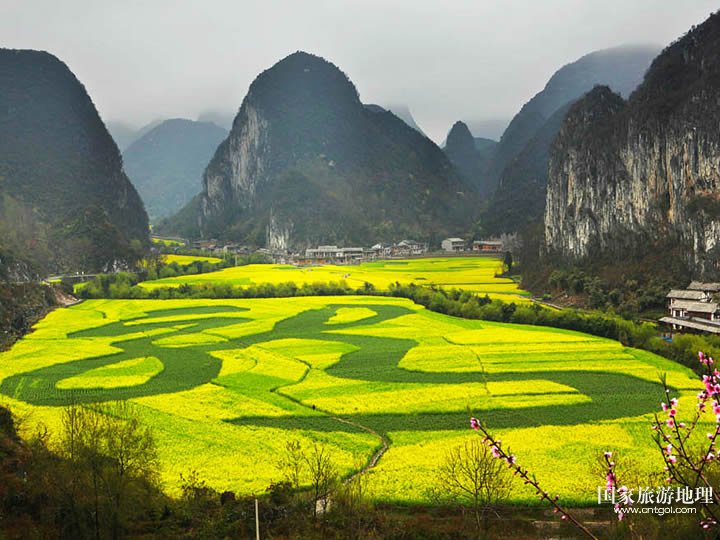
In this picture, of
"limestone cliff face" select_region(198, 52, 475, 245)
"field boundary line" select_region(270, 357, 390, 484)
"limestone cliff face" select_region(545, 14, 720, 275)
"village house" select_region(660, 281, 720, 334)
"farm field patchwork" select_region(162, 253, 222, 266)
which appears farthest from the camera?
"limestone cliff face" select_region(198, 52, 475, 245)

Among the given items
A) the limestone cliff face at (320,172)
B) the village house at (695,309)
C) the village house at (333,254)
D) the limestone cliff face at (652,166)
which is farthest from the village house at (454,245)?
the village house at (695,309)

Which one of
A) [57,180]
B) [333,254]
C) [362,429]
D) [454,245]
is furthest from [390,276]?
[57,180]

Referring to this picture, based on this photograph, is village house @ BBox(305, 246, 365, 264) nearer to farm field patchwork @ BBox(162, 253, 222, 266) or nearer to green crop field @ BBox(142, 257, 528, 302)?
green crop field @ BBox(142, 257, 528, 302)

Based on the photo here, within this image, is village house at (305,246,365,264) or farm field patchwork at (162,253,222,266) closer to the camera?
farm field patchwork at (162,253,222,266)

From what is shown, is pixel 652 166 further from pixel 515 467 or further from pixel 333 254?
pixel 333 254

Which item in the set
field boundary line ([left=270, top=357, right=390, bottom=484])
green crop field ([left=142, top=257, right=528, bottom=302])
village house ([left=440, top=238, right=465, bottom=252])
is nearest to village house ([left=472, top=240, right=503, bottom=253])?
village house ([left=440, top=238, right=465, bottom=252])

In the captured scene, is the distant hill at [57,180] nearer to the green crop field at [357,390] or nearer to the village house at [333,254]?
the village house at [333,254]

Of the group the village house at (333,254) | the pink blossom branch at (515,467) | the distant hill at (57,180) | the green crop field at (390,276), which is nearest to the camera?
the pink blossom branch at (515,467)
